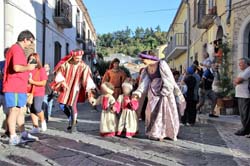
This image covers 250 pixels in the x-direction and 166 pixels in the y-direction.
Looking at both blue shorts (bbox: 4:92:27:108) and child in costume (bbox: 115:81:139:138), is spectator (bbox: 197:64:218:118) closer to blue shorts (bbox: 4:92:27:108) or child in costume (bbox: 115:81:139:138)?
child in costume (bbox: 115:81:139:138)

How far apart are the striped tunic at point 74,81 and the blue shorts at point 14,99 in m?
1.57

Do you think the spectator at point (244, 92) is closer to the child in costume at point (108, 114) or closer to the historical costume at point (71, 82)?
the child in costume at point (108, 114)

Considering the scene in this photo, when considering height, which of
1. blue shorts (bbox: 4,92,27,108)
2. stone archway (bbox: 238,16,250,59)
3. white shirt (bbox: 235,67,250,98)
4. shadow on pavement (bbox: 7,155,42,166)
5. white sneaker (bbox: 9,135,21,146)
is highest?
stone archway (bbox: 238,16,250,59)

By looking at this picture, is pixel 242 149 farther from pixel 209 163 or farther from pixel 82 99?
pixel 82 99

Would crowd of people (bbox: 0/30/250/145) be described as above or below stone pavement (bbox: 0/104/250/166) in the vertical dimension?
above

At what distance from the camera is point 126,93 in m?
7.83

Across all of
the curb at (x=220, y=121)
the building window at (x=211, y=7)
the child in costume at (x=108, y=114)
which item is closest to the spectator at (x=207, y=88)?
the curb at (x=220, y=121)

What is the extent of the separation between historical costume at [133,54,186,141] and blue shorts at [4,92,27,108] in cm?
223

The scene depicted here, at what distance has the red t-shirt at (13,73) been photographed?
20.2ft

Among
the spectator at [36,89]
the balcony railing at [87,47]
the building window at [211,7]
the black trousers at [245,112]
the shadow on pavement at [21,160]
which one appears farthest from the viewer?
the balcony railing at [87,47]

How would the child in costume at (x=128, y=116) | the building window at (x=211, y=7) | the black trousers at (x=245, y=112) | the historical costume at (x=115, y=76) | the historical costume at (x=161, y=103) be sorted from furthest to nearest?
the building window at (x=211, y=7) < the historical costume at (x=115, y=76) < the black trousers at (x=245, y=112) < the child in costume at (x=128, y=116) < the historical costume at (x=161, y=103)

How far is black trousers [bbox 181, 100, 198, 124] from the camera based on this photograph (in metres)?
9.95

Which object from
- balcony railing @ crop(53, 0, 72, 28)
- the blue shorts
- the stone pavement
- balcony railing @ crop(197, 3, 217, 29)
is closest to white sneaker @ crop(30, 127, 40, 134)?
the stone pavement

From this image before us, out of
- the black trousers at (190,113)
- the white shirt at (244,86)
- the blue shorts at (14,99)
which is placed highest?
the white shirt at (244,86)
